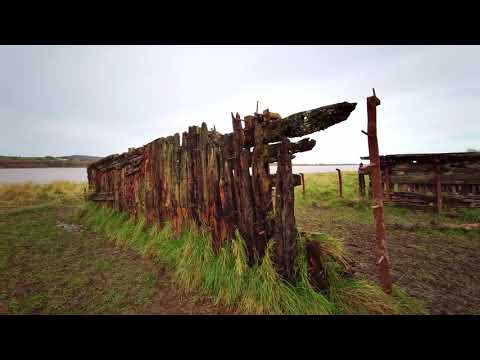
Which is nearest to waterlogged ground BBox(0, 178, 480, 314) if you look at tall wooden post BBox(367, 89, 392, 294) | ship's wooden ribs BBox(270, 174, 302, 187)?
tall wooden post BBox(367, 89, 392, 294)

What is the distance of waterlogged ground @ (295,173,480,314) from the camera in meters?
2.97

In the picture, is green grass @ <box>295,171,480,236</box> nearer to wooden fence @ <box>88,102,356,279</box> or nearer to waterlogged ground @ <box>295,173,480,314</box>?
waterlogged ground @ <box>295,173,480,314</box>

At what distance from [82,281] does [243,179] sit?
3.29 metres

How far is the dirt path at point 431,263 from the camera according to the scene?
2895 mm

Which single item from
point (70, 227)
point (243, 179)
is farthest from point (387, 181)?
point (70, 227)

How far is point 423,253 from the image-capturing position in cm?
450

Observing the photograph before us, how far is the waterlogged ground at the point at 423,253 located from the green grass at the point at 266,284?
2.23 ft

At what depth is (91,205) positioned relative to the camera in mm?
8656

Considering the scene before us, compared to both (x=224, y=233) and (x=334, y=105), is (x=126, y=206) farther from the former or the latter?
(x=334, y=105)

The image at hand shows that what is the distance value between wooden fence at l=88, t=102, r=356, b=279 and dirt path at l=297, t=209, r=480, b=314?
2029mm

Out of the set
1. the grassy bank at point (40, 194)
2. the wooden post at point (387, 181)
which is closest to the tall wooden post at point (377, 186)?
the wooden post at point (387, 181)

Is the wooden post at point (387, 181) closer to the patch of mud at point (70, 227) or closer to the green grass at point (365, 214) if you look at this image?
the green grass at point (365, 214)
